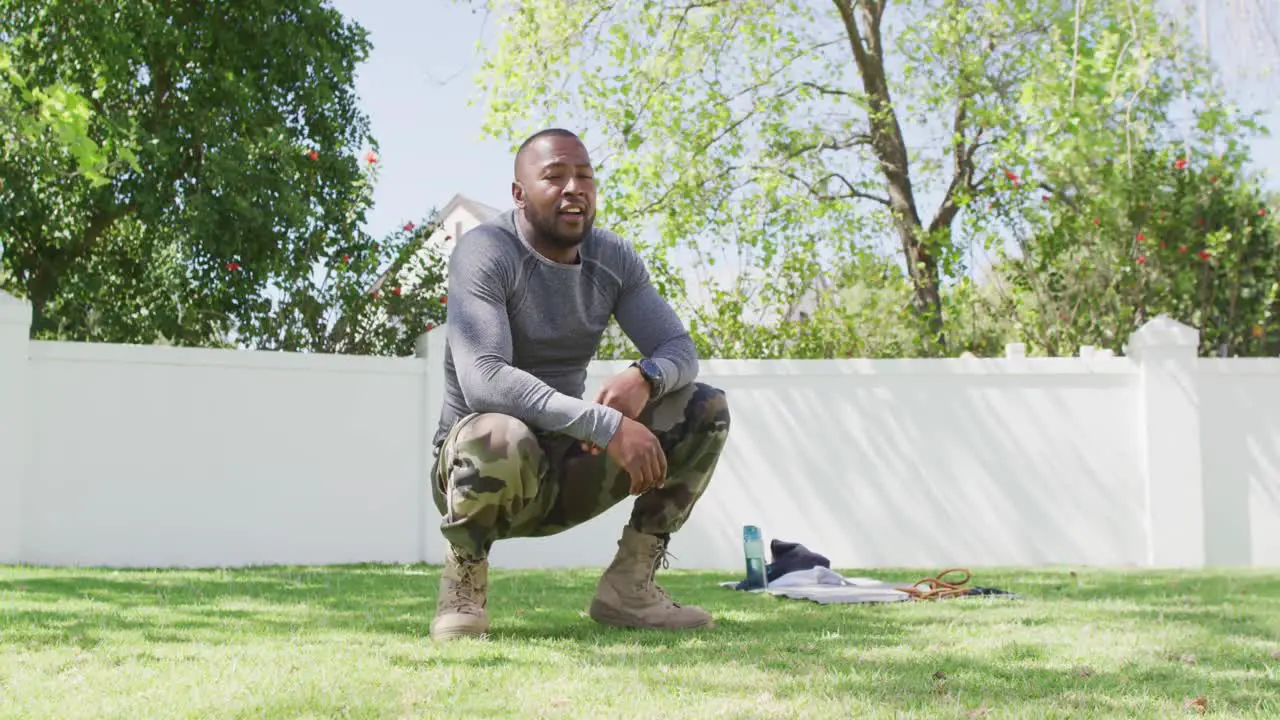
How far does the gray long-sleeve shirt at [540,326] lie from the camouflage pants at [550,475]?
8cm

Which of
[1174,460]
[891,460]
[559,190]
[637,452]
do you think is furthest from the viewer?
[891,460]

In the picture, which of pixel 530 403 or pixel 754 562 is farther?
pixel 754 562

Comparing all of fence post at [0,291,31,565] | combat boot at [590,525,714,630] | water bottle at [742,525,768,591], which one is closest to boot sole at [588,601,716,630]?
combat boot at [590,525,714,630]

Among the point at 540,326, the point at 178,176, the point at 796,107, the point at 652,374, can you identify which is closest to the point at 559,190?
the point at 540,326

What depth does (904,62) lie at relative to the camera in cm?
1398

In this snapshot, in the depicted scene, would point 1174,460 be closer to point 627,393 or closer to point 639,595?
point 639,595

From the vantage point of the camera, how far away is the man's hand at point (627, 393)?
3158 mm

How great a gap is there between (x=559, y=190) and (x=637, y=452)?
2.53ft

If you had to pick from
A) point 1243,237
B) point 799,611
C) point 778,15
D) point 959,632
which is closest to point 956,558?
point 1243,237

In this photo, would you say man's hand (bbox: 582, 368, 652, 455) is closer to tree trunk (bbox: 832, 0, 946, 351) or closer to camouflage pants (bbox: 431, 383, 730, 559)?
camouflage pants (bbox: 431, 383, 730, 559)

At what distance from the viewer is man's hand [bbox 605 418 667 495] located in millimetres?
2990

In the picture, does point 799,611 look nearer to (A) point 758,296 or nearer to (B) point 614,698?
(B) point 614,698

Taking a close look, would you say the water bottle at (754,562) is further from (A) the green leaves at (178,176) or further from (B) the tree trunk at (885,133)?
(B) the tree trunk at (885,133)

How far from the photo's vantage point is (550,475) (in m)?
3.33
